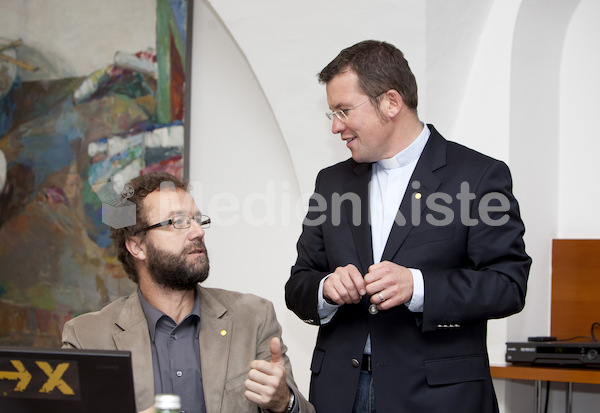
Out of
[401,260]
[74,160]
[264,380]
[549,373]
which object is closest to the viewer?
[264,380]

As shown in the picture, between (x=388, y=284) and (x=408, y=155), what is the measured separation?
1.71ft

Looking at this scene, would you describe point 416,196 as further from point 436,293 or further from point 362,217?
point 436,293

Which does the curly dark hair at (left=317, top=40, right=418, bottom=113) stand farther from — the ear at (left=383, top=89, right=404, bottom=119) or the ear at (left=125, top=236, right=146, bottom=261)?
the ear at (left=125, top=236, right=146, bottom=261)

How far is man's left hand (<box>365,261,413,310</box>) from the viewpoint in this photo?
78.3 inches

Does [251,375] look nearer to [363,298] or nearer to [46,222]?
[363,298]

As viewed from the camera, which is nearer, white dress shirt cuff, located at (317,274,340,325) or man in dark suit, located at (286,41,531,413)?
man in dark suit, located at (286,41,531,413)

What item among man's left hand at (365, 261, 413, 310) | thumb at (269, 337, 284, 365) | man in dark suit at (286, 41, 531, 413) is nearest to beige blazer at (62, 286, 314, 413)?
man in dark suit at (286, 41, 531, 413)

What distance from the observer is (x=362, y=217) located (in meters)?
2.32

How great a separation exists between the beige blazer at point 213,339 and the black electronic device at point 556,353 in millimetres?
1126

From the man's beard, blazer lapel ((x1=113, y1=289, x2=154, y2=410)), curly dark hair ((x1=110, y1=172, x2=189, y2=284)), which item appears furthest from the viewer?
curly dark hair ((x1=110, y1=172, x2=189, y2=284))

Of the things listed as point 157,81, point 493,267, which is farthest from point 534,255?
point 157,81

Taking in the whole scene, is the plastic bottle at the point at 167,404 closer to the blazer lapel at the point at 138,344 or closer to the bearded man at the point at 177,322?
the bearded man at the point at 177,322

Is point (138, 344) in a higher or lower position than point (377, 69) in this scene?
lower

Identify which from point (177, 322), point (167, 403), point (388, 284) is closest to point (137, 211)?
point (177, 322)
